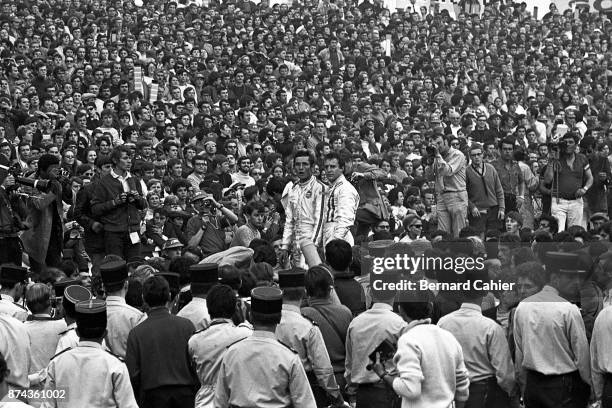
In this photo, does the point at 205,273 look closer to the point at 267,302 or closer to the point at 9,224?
the point at 267,302

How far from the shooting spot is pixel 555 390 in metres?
8.22

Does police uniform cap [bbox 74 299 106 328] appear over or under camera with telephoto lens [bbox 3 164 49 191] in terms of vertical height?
under

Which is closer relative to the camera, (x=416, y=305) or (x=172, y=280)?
(x=416, y=305)

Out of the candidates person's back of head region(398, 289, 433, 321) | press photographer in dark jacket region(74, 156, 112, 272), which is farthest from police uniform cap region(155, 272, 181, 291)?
press photographer in dark jacket region(74, 156, 112, 272)

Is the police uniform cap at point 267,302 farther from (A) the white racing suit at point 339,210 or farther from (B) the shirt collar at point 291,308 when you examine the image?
(A) the white racing suit at point 339,210

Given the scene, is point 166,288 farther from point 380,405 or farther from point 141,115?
point 141,115

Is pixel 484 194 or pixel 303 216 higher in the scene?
pixel 303 216

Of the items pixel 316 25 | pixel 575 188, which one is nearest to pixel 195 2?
pixel 316 25

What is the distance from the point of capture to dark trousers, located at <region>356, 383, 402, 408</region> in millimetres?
8156

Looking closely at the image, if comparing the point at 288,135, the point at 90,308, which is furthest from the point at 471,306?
the point at 288,135

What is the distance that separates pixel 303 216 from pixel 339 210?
17.5 inches

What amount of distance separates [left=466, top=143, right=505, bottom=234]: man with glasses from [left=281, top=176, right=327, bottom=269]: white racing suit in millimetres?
4388

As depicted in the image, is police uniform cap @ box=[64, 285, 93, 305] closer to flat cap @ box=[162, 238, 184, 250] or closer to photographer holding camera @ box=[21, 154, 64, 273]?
flat cap @ box=[162, 238, 184, 250]

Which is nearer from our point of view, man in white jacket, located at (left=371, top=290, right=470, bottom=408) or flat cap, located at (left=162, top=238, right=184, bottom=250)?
man in white jacket, located at (left=371, top=290, right=470, bottom=408)
